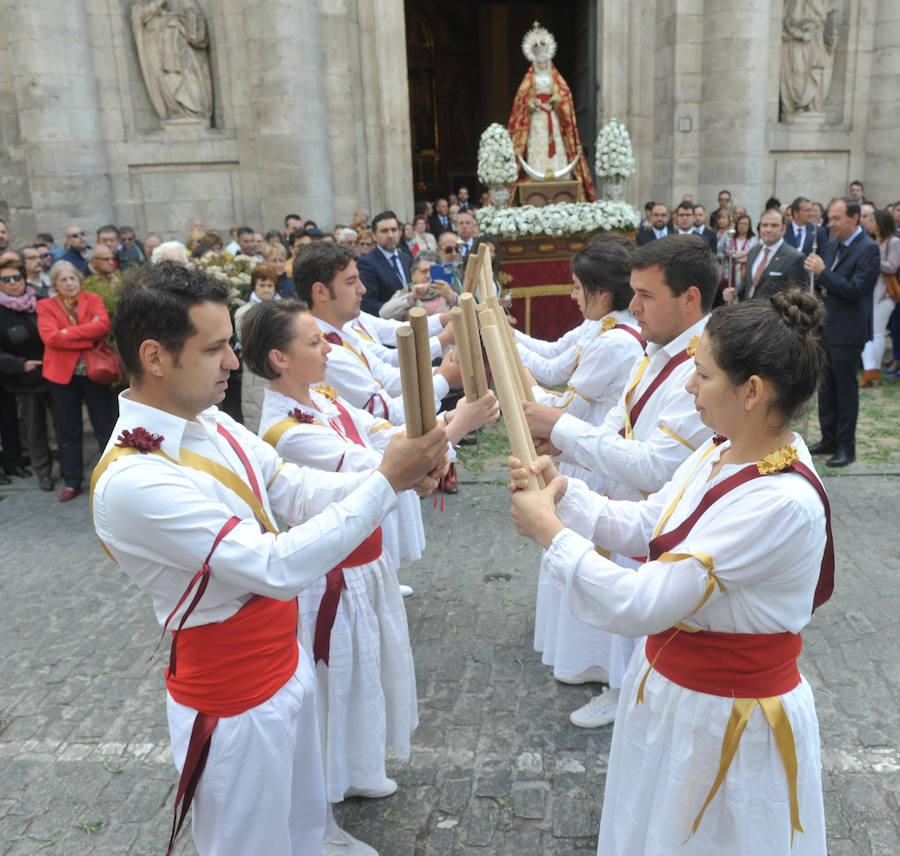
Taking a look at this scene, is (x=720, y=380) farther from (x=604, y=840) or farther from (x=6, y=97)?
(x=6, y=97)

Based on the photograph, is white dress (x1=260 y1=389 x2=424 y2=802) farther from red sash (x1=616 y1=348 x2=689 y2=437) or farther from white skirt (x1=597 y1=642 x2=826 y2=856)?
white skirt (x1=597 y1=642 x2=826 y2=856)

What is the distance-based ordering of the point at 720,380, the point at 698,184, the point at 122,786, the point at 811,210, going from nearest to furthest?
the point at 720,380
the point at 122,786
the point at 811,210
the point at 698,184

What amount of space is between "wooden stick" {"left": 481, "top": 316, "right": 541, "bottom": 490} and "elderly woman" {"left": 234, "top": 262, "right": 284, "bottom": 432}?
435cm

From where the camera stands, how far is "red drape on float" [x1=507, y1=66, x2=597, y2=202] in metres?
13.0

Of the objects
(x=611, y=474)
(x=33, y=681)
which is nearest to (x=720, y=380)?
(x=611, y=474)

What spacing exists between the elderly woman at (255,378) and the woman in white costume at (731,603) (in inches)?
176

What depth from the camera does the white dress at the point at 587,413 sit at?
3957 mm

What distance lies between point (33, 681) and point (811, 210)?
10995mm

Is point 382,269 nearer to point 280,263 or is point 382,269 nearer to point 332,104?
point 280,263

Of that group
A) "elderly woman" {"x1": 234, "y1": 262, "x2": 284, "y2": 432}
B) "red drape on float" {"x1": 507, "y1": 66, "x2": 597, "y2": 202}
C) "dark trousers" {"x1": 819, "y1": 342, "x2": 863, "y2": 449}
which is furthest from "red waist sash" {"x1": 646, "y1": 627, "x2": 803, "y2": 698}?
"red drape on float" {"x1": 507, "y1": 66, "x2": 597, "y2": 202}

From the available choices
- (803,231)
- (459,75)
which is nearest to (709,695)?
(803,231)

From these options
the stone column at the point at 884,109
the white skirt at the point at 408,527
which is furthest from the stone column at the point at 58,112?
the stone column at the point at 884,109

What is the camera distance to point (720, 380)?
206 centimetres

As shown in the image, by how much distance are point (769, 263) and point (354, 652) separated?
7214 millimetres
